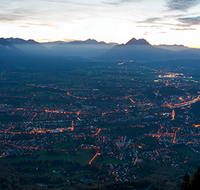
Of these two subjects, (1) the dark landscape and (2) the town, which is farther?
(2) the town

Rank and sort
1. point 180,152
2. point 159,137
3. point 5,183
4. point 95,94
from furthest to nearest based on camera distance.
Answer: point 95,94
point 159,137
point 180,152
point 5,183

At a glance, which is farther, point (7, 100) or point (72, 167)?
point (7, 100)

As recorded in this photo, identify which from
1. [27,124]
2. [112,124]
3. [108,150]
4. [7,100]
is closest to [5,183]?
[108,150]

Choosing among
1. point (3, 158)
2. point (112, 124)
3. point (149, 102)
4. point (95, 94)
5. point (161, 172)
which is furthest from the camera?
point (95, 94)

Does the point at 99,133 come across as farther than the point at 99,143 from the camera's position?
Yes

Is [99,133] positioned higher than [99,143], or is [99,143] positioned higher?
[99,133]

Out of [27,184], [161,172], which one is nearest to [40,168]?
[27,184]

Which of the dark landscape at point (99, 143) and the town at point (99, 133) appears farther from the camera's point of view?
the town at point (99, 133)

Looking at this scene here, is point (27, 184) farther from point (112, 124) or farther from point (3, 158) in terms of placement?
point (112, 124)

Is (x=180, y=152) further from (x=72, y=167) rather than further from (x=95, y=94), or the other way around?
(x=95, y=94)
